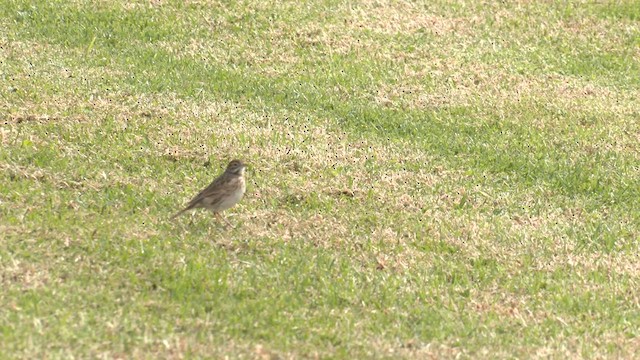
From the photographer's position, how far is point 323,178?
11984mm

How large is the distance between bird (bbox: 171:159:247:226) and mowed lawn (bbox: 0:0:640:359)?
211mm

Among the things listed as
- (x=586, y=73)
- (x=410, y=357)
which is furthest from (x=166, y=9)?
(x=410, y=357)

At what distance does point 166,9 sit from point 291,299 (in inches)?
366

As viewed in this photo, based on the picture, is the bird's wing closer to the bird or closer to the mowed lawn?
the bird

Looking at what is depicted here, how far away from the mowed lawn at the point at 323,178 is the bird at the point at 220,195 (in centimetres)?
21

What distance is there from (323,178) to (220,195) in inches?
74.8

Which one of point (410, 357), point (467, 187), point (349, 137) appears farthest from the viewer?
point (349, 137)

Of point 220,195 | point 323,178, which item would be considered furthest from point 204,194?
point 323,178

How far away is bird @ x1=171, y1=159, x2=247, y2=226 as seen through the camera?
406 inches

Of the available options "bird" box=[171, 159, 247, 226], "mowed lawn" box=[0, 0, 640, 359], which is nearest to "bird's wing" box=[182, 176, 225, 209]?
"bird" box=[171, 159, 247, 226]

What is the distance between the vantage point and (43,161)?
1142 cm

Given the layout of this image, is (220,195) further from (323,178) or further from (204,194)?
(323,178)

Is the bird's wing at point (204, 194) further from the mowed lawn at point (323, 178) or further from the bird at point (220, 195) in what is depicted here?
the mowed lawn at point (323, 178)

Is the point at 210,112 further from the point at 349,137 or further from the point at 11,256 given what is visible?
the point at 11,256
